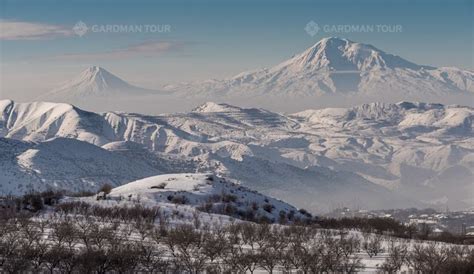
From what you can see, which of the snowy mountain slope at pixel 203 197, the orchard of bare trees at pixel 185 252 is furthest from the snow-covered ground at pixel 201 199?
the orchard of bare trees at pixel 185 252

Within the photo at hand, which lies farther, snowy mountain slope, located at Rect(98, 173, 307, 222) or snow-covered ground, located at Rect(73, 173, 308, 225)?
snowy mountain slope, located at Rect(98, 173, 307, 222)

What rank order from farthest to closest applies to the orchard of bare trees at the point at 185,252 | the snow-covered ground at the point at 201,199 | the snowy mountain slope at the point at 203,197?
Result: the snowy mountain slope at the point at 203,197 → the snow-covered ground at the point at 201,199 → the orchard of bare trees at the point at 185,252

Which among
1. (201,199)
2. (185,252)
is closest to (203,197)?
(201,199)

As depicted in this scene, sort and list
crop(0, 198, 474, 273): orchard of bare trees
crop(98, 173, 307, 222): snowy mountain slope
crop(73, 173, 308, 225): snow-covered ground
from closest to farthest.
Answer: crop(0, 198, 474, 273): orchard of bare trees
crop(73, 173, 308, 225): snow-covered ground
crop(98, 173, 307, 222): snowy mountain slope

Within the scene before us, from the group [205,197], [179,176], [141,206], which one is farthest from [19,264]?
[179,176]

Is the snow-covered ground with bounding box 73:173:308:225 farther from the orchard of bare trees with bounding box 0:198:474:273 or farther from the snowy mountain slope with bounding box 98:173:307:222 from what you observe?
the orchard of bare trees with bounding box 0:198:474:273

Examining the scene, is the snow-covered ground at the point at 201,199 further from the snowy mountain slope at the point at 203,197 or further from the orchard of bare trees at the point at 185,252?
the orchard of bare trees at the point at 185,252

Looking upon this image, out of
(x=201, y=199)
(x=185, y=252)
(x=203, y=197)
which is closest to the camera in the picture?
(x=185, y=252)

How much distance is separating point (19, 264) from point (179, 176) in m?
97.2

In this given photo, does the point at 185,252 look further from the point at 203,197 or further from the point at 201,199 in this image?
the point at 203,197

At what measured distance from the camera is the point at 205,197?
148m

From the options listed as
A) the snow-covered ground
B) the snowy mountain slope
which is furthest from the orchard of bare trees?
the snowy mountain slope

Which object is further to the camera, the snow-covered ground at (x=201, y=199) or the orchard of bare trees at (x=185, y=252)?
the snow-covered ground at (x=201, y=199)

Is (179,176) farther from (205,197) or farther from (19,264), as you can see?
(19,264)
